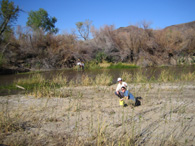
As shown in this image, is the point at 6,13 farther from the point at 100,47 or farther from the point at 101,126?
the point at 101,126

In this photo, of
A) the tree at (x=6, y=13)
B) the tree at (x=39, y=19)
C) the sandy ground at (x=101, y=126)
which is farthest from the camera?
the tree at (x=39, y=19)

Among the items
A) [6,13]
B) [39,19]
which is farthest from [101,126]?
[39,19]

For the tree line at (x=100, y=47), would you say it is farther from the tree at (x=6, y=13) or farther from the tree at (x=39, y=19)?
the tree at (x=39, y=19)

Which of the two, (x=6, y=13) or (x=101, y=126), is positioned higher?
(x=6, y=13)

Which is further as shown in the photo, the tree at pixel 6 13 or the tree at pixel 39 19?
A: the tree at pixel 39 19

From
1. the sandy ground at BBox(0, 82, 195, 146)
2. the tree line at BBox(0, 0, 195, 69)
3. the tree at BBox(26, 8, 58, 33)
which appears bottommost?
the sandy ground at BBox(0, 82, 195, 146)

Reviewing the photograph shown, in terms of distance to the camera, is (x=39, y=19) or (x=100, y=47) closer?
(x=100, y=47)

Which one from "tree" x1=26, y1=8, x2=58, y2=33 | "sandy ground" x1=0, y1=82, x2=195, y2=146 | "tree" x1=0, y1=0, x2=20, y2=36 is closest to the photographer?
"sandy ground" x1=0, y1=82, x2=195, y2=146

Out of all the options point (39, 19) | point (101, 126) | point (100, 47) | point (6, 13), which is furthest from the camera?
point (39, 19)

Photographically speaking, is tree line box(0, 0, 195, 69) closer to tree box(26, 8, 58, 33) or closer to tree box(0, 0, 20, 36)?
tree box(0, 0, 20, 36)

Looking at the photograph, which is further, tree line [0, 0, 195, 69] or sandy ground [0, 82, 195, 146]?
tree line [0, 0, 195, 69]

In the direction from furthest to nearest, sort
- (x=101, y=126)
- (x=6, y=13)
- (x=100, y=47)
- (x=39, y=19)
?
(x=39, y=19) → (x=100, y=47) → (x=6, y=13) → (x=101, y=126)

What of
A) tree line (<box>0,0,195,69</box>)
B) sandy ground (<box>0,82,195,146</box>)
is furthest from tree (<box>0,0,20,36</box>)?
sandy ground (<box>0,82,195,146</box>)

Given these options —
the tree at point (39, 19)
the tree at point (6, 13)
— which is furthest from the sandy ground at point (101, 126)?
the tree at point (39, 19)
